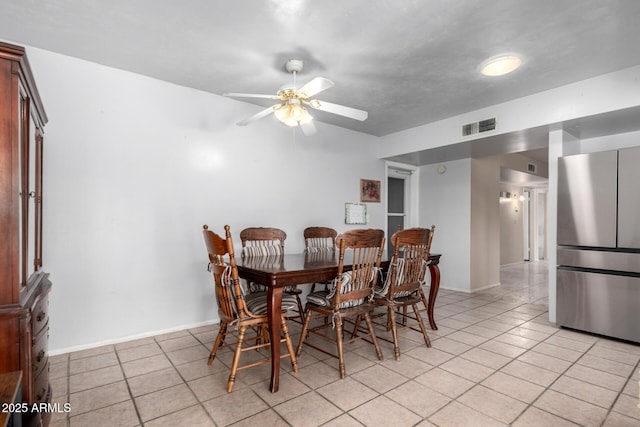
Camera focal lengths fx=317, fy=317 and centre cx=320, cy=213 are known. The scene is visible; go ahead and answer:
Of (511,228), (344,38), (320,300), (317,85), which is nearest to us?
(317,85)

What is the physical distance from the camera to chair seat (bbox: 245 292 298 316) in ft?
7.53

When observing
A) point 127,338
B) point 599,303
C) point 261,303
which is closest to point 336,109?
point 261,303

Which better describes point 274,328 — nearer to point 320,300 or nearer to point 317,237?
point 320,300

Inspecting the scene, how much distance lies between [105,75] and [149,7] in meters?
1.16

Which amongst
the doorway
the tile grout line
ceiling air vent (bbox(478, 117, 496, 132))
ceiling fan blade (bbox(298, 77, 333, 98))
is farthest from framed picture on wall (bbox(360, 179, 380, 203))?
the tile grout line

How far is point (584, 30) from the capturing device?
2248 millimetres

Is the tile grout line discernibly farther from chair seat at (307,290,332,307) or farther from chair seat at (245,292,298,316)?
chair seat at (307,290,332,307)

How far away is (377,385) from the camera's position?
2.16m

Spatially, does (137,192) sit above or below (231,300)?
above

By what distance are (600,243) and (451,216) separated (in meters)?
2.27

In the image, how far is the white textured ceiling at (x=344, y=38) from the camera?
204 cm

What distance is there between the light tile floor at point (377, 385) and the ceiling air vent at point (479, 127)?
2.31 metres

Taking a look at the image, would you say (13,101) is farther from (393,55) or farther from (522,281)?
(522,281)

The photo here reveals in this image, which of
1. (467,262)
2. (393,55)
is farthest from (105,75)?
(467,262)
